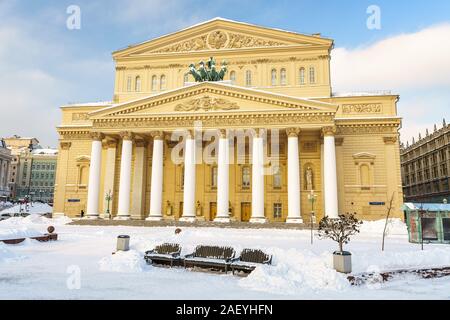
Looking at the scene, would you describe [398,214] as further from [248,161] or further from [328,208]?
[248,161]

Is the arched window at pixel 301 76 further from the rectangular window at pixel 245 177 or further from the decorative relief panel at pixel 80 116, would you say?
the decorative relief panel at pixel 80 116

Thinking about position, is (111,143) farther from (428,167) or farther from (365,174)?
(428,167)

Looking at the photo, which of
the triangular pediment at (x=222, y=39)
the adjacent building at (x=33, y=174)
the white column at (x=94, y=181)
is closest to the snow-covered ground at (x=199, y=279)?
the white column at (x=94, y=181)

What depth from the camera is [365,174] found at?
38.7 meters

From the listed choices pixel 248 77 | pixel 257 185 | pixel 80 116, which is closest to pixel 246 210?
pixel 257 185

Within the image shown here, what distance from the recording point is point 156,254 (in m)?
15.0

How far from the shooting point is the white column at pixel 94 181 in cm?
3731

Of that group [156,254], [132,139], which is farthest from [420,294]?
[132,139]

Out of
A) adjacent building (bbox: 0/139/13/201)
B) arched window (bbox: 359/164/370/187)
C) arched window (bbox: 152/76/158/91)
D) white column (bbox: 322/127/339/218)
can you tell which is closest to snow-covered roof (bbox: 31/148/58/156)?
adjacent building (bbox: 0/139/13/201)

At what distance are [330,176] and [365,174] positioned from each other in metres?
7.19

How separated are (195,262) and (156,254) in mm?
1890

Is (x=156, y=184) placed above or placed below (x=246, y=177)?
below

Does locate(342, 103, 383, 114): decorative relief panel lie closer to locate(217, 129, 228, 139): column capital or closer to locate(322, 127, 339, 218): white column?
locate(322, 127, 339, 218): white column
